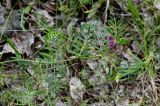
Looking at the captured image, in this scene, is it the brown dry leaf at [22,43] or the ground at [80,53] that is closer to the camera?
the ground at [80,53]

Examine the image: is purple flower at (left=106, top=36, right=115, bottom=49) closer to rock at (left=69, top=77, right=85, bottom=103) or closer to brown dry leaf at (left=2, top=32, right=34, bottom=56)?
rock at (left=69, top=77, right=85, bottom=103)

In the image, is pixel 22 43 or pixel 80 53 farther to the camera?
pixel 22 43

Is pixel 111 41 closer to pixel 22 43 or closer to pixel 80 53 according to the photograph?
pixel 80 53

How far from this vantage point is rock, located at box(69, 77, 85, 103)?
2.29m

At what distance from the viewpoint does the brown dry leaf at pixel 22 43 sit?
2.39 m

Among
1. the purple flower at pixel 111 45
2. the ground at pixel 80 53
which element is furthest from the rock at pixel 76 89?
the purple flower at pixel 111 45

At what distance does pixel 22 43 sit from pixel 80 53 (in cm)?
37

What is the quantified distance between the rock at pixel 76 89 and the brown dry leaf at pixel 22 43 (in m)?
0.31

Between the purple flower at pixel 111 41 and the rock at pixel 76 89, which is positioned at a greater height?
the purple flower at pixel 111 41

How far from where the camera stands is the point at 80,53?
2303 mm

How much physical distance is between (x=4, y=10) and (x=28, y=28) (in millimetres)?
175

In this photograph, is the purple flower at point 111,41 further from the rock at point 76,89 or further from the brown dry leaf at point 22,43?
the brown dry leaf at point 22,43

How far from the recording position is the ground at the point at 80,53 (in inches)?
89.6

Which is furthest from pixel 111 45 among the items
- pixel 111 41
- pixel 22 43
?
pixel 22 43
